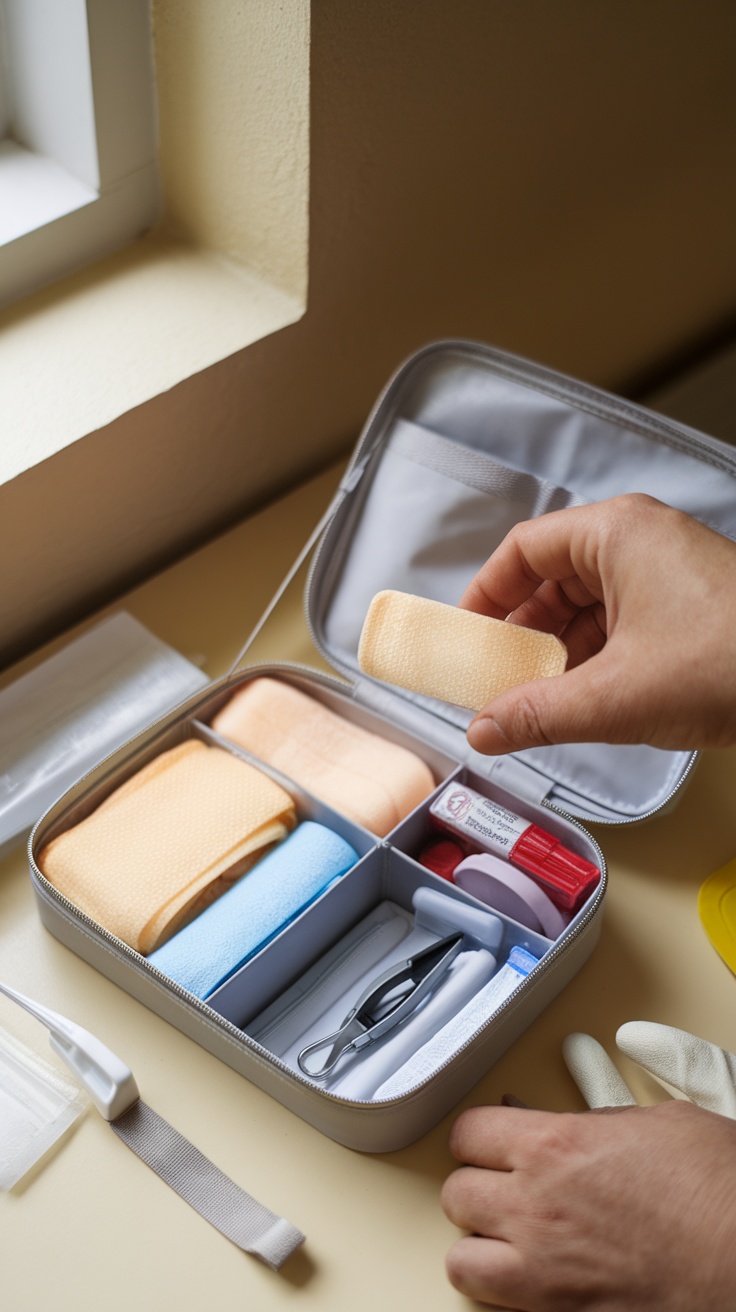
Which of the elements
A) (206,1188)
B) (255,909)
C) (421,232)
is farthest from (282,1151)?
(421,232)

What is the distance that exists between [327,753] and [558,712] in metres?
0.24

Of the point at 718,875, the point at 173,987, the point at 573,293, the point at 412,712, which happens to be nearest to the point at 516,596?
the point at 412,712

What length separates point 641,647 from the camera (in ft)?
2.35

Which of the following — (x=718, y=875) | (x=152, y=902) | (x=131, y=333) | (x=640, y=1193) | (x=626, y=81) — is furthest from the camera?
(x=626, y=81)

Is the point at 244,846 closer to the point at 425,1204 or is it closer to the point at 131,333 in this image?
the point at 425,1204

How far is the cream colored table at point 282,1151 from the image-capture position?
0.66 metres

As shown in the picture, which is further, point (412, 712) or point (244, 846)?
point (412, 712)

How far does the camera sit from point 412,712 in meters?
0.95

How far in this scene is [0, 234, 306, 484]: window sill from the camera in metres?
0.91

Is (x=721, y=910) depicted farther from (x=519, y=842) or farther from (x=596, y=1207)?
(x=596, y=1207)

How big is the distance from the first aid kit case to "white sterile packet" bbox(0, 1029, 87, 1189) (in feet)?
0.24

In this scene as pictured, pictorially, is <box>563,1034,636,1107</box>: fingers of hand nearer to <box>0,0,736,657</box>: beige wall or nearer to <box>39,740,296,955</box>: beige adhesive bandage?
<box>39,740,296,955</box>: beige adhesive bandage

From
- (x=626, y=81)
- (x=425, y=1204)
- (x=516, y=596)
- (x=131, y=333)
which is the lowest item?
(x=425, y=1204)

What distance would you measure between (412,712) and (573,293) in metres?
0.60
